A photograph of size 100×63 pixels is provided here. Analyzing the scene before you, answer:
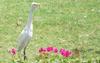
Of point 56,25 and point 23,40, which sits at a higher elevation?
point 23,40

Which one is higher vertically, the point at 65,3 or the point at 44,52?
the point at 44,52

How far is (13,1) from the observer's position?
13.6 meters

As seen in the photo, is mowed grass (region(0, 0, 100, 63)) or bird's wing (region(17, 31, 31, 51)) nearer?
bird's wing (region(17, 31, 31, 51))

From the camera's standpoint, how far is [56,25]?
11.2 metres

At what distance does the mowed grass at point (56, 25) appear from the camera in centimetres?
961

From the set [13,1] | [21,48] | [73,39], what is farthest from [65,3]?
[21,48]

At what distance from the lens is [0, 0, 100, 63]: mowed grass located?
961 cm

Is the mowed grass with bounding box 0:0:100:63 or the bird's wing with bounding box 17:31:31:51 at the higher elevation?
the bird's wing with bounding box 17:31:31:51

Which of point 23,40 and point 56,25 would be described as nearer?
point 23,40

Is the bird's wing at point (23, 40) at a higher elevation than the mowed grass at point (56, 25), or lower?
higher

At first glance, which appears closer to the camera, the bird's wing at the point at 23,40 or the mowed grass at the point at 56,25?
the bird's wing at the point at 23,40

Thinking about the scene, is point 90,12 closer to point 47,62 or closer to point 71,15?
point 71,15

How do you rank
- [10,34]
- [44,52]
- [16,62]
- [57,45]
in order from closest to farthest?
[16,62], [44,52], [57,45], [10,34]

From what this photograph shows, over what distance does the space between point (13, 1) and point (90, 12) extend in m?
2.64
